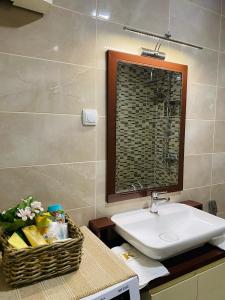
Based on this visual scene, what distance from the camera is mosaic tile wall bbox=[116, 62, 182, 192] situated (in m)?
1.32

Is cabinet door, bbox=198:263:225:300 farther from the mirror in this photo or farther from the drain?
the mirror

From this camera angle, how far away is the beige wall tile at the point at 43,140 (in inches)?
40.3

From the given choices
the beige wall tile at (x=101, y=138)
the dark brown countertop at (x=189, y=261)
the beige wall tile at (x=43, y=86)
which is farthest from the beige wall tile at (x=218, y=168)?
the beige wall tile at (x=43, y=86)

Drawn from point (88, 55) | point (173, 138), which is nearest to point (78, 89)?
point (88, 55)

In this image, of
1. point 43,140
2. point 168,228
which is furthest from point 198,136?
point 43,140

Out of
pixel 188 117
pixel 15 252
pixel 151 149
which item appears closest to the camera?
pixel 15 252

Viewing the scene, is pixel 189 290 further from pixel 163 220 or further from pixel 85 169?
pixel 85 169

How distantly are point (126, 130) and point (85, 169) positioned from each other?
0.34 metres

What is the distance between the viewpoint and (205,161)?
1.69 m

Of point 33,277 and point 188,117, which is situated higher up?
point 188,117

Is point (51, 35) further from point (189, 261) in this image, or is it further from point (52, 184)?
point (189, 261)

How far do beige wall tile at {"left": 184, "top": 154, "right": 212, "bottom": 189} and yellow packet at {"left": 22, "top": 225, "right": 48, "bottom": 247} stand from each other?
1.12 m

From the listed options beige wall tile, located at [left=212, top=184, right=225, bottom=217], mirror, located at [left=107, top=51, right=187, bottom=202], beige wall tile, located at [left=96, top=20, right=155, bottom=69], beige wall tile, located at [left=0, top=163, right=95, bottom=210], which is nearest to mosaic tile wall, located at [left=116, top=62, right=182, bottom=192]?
mirror, located at [left=107, top=51, right=187, bottom=202]

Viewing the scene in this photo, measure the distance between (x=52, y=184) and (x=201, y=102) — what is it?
1.18 metres
